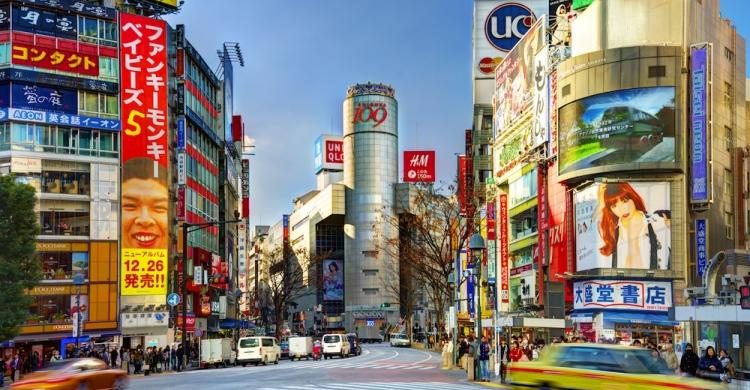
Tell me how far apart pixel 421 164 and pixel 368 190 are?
50000 millimetres

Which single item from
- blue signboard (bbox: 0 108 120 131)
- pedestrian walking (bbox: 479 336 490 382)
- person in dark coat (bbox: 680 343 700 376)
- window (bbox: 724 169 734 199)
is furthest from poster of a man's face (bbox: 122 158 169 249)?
person in dark coat (bbox: 680 343 700 376)

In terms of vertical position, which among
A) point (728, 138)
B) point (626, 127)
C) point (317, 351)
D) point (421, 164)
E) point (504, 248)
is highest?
point (421, 164)

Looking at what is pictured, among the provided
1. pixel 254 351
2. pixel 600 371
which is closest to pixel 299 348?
pixel 254 351

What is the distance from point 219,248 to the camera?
105 m

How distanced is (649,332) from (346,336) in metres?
27.9

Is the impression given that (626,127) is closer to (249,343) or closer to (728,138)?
(728,138)

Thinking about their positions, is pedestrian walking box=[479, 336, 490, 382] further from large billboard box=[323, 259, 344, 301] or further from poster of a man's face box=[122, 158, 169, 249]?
large billboard box=[323, 259, 344, 301]

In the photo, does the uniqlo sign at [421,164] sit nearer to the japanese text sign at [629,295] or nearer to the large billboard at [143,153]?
the large billboard at [143,153]

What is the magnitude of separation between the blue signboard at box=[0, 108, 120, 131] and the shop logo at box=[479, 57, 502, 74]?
37.2m

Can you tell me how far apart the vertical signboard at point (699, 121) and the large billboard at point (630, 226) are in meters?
2.00

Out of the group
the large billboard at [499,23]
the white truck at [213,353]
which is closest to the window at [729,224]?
the white truck at [213,353]

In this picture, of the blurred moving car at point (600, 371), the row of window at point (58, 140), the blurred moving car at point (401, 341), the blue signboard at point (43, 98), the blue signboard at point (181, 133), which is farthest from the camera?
the blurred moving car at point (401, 341)

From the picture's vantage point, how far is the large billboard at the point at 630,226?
179ft

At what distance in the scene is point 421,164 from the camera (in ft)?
419
